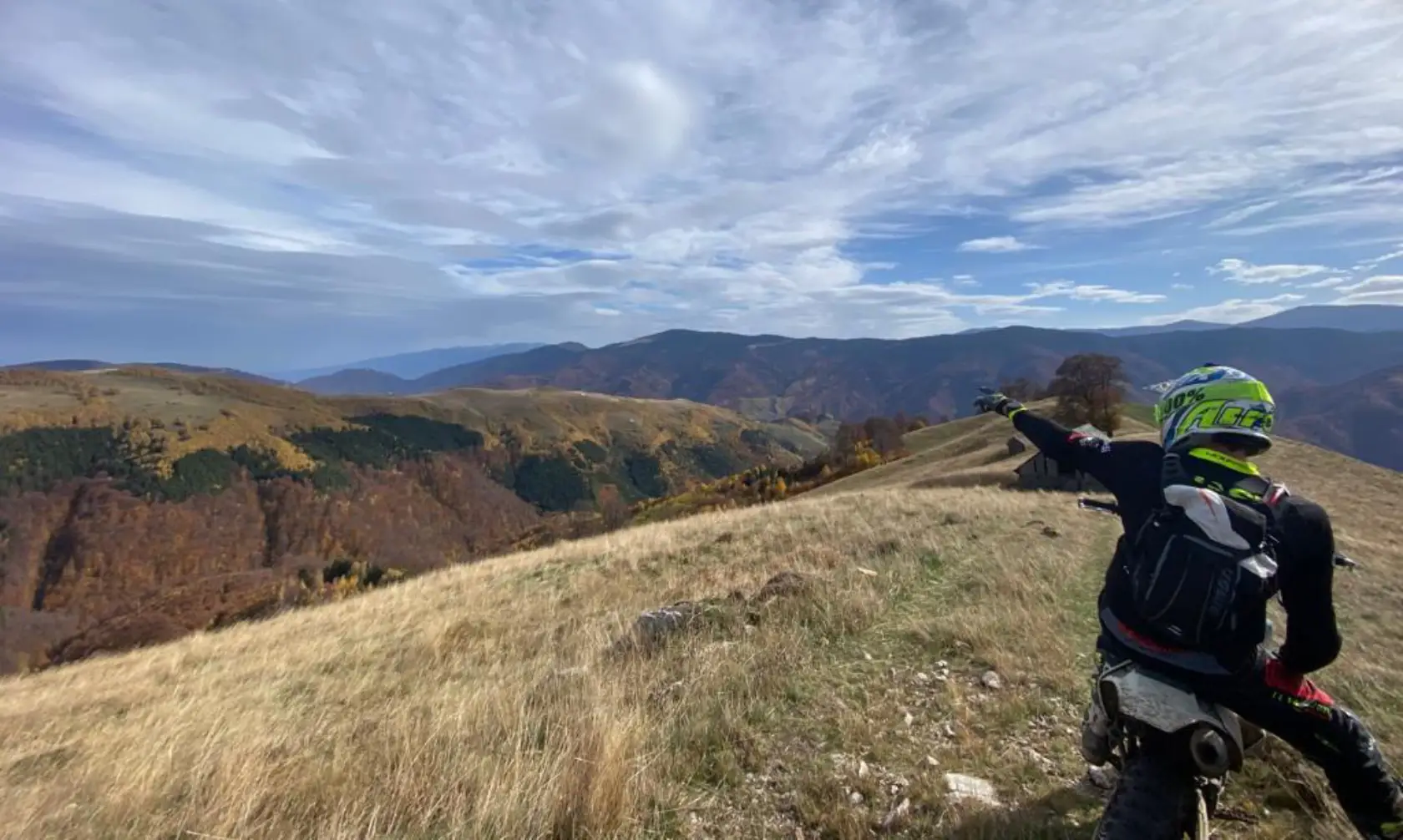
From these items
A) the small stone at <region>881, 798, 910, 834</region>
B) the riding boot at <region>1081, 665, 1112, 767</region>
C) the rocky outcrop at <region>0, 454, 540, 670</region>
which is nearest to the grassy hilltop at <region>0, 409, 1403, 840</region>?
the small stone at <region>881, 798, 910, 834</region>

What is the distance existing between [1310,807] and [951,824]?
2.18 metres

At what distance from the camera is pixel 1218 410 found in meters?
3.01

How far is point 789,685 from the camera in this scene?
5336 millimetres

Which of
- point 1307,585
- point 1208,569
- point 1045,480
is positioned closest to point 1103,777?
point 1307,585

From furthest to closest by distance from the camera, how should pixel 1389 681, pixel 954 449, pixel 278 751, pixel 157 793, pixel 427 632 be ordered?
pixel 954 449, pixel 427 632, pixel 1389 681, pixel 278 751, pixel 157 793

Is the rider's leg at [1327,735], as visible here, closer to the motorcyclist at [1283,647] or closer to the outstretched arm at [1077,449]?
the motorcyclist at [1283,647]

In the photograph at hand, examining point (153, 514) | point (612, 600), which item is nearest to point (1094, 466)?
point (612, 600)

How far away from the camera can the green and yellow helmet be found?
116 inches

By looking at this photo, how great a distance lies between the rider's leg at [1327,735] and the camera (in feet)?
9.31

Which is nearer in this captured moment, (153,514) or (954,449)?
(954,449)

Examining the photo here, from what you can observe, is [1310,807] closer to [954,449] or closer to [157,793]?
[157,793]

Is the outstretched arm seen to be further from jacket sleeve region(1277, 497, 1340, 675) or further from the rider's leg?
the rider's leg

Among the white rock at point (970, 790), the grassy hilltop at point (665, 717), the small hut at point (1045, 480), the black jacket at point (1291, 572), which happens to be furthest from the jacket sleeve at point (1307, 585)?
the small hut at point (1045, 480)

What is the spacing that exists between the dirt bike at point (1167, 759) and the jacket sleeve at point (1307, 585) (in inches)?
5.5
